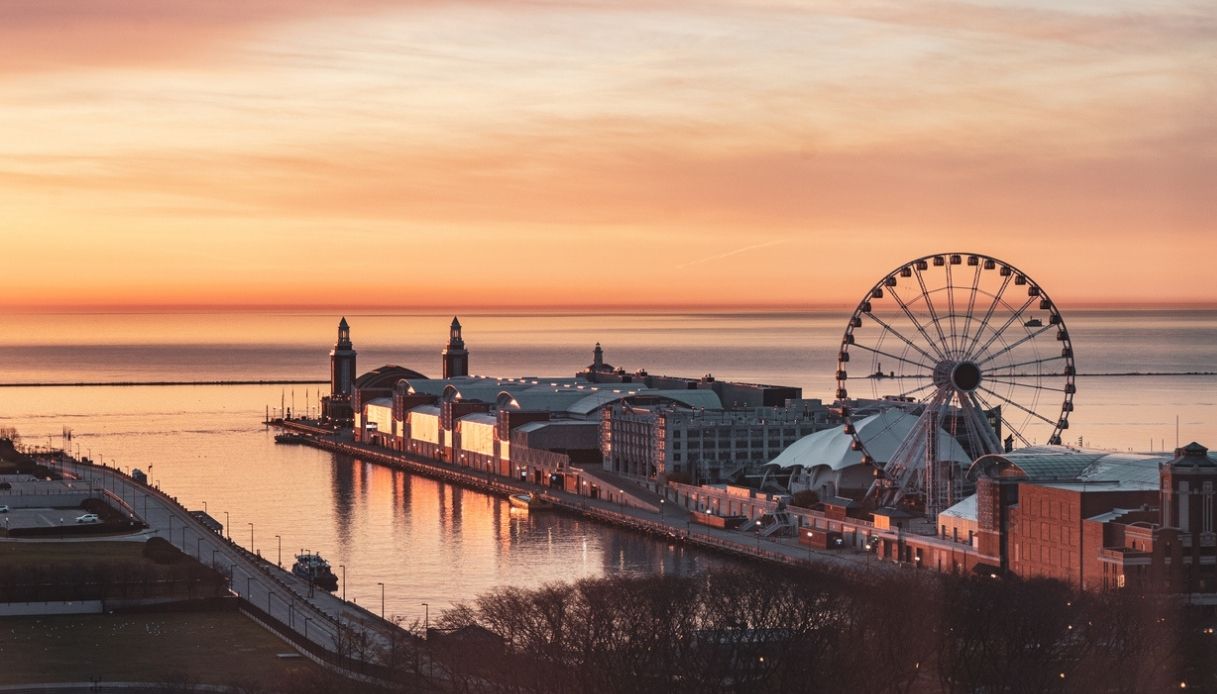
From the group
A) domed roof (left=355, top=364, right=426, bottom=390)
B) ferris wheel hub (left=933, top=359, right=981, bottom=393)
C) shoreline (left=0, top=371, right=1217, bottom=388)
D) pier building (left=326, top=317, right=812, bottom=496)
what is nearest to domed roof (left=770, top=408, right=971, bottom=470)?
pier building (left=326, top=317, right=812, bottom=496)

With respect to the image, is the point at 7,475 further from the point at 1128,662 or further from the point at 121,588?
the point at 1128,662

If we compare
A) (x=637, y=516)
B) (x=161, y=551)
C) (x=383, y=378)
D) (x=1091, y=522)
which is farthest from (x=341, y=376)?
(x=1091, y=522)

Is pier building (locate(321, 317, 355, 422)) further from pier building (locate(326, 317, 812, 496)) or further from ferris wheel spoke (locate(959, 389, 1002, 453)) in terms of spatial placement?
ferris wheel spoke (locate(959, 389, 1002, 453))

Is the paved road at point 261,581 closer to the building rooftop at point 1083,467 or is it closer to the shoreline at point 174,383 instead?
the building rooftop at point 1083,467

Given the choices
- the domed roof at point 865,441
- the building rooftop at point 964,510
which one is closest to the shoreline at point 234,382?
the domed roof at point 865,441

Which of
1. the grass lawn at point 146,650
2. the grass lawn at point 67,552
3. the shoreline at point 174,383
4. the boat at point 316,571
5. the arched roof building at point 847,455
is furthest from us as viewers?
the shoreline at point 174,383
